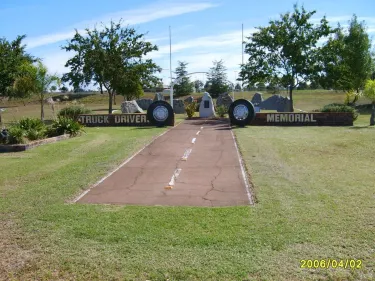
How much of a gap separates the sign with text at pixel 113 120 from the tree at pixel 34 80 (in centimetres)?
384

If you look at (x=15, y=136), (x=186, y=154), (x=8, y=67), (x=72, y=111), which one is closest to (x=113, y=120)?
(x=72, y=111)

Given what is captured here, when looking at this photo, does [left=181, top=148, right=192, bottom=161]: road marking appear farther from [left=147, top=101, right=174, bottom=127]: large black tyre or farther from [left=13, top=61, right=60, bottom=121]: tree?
[left=13, top=61, right=60, bottom=121]: tree

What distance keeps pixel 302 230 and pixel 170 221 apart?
5.62ft

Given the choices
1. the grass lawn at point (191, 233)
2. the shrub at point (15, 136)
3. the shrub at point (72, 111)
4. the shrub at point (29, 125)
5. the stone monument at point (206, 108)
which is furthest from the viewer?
the stone monument at point (206, 108)

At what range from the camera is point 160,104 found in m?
21.6

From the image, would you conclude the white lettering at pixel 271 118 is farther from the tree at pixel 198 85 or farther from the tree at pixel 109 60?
the tree at pixel 198 85

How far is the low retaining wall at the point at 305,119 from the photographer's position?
21.5m

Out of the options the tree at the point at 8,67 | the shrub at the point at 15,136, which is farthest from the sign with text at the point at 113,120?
the shrub at the point at 15,136

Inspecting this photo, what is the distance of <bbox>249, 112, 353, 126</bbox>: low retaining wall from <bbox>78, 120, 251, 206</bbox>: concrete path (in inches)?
406

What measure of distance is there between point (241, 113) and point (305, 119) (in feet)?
12.3

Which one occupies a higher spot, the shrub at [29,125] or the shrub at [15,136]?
the shrub at [29,125]

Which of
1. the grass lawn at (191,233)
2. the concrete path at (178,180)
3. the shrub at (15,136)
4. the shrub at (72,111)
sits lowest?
the grass lawn at (191,233)

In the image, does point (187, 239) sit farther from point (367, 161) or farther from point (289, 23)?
point (289, 23)

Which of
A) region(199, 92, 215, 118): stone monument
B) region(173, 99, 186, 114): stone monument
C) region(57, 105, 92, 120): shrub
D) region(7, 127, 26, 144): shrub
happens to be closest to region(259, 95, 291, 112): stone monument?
region(173, 99, 186, 114): stone monument
